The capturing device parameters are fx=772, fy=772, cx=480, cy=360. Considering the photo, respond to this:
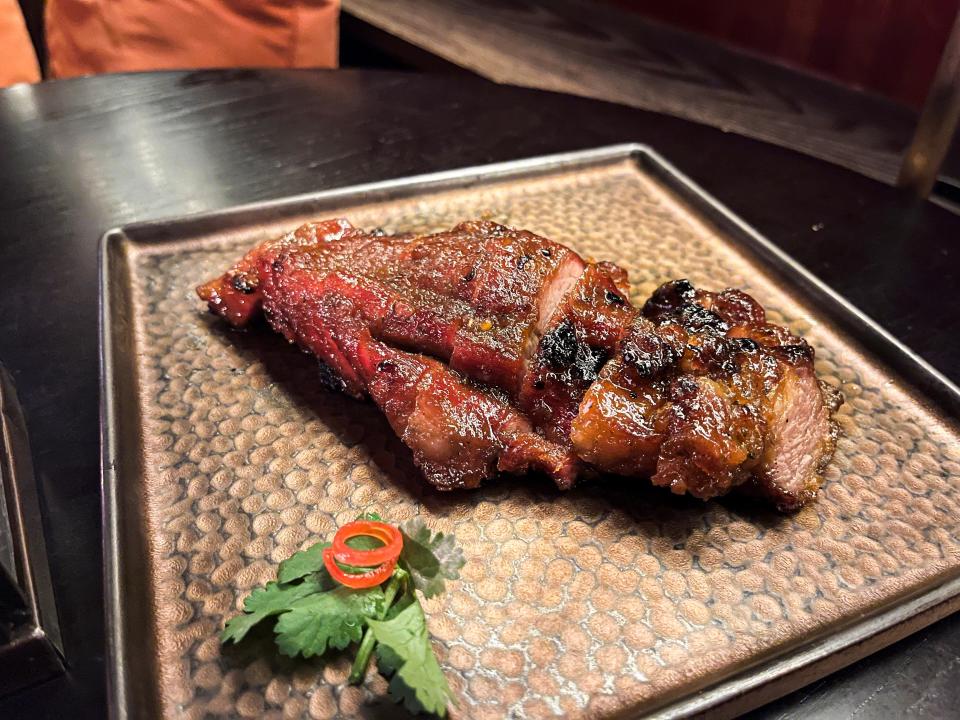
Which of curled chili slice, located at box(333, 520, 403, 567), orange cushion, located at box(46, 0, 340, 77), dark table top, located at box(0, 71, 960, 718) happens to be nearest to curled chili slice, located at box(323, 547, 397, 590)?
curled chili slice, located at box(333, 520, 403, 567)

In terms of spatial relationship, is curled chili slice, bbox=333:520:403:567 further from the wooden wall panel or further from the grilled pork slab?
the wooden wall panel

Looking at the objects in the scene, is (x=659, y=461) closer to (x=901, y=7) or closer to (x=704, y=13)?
Result: (x=901, y=7)

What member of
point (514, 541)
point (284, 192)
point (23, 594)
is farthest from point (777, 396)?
point (284, 192)

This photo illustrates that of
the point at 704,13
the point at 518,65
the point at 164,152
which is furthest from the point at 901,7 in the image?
the point at 164,152

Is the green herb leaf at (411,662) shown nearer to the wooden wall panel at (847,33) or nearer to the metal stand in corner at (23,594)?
the metal stand in corner at (23,594)

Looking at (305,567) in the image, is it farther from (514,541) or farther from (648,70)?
(648,70)

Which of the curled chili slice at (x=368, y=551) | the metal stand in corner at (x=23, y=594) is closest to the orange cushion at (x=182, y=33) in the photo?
the metal stand in corner at (x=23, y=594)
